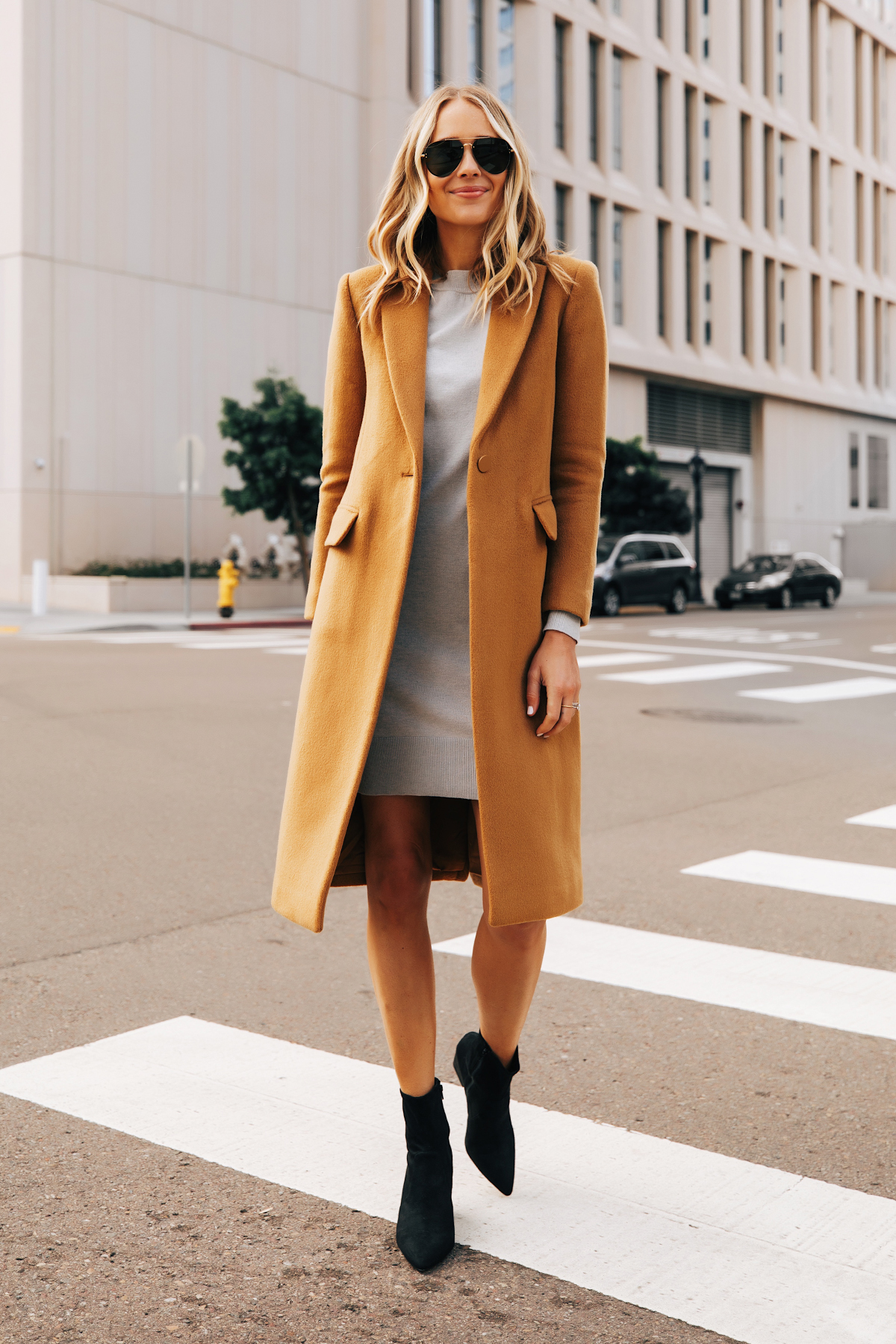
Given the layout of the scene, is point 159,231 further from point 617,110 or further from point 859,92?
point 859,92

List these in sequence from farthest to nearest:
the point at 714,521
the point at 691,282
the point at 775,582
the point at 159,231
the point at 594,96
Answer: the point at 714,521 → the point at 691,282 → the point at 594,96 → the point at 775,582 → the point at 159,231

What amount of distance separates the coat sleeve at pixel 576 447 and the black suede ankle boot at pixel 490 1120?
0.90 metres

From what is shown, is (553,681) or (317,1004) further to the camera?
(317,1004)

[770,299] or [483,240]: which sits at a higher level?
[770,299]

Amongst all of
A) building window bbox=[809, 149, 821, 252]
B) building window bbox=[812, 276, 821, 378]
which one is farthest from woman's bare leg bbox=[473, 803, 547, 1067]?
building window bbox=[809, 149, 821, 252]

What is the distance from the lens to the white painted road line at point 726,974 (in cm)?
427

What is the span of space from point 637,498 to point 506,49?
44.4 feet

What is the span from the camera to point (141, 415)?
104 ft

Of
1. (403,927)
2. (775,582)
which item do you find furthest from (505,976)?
(775,582)

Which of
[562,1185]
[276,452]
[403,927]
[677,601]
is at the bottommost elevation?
[562,1185]

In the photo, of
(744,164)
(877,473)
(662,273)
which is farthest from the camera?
(877,473)

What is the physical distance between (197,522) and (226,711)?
2185cm

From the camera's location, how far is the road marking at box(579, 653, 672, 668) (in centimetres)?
1627

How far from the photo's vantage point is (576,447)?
2.81 m
